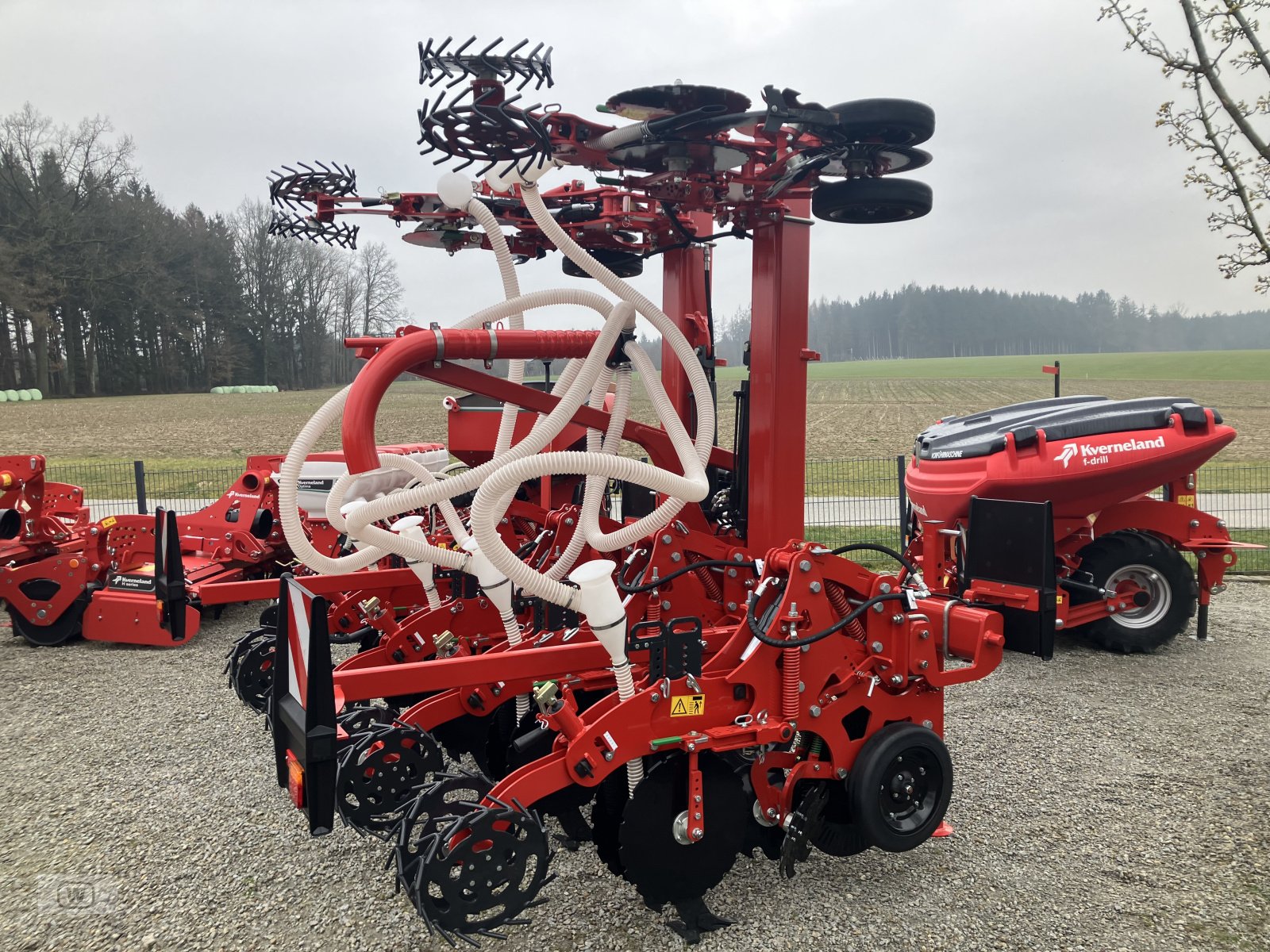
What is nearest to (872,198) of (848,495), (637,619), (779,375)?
(779,375)

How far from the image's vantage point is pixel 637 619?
173 inches

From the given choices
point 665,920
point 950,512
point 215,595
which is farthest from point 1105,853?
point 215,595

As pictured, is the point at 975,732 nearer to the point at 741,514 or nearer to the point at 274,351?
the point at 741,514

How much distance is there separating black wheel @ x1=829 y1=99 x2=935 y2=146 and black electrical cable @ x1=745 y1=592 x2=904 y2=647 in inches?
72.5

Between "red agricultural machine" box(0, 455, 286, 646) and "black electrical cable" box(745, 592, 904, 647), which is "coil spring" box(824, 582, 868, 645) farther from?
"red agricultural machine" box(0, 455, 286, 646)

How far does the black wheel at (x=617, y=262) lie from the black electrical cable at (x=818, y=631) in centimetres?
297

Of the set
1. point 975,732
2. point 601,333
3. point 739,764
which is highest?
point 601,333

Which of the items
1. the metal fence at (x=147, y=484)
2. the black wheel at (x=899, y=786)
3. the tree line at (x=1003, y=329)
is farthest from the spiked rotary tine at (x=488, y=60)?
the tree line at (x=1003, y=329)

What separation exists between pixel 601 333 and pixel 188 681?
177 inches

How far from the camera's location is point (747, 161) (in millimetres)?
3844

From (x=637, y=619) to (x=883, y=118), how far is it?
2507mm

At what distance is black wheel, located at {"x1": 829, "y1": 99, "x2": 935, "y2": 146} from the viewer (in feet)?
11.1

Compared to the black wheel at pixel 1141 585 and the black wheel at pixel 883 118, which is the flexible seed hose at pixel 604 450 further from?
the black wheel at pixel 1141 585

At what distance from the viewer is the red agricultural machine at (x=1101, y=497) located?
606 centimetres
